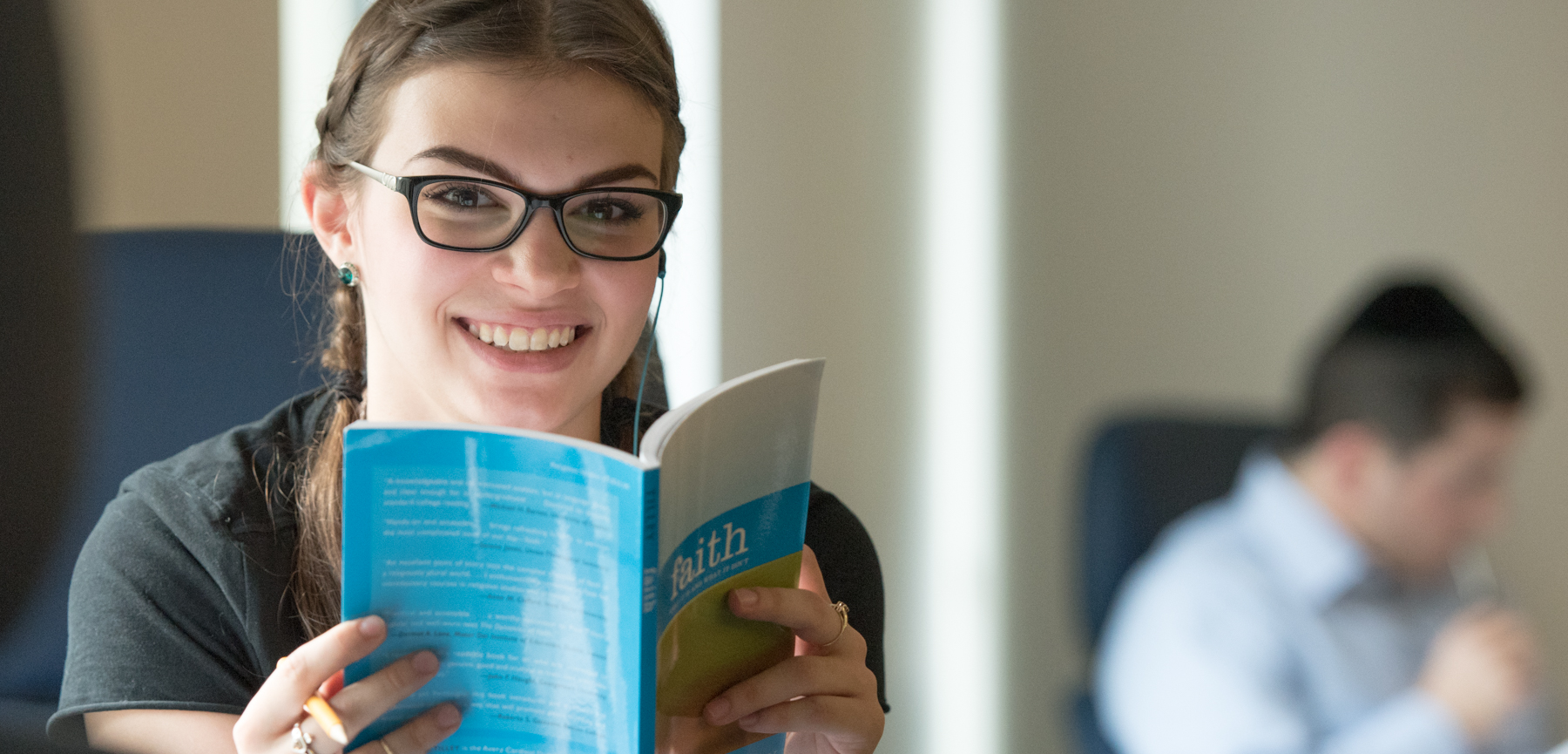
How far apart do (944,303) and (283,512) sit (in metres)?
1.43

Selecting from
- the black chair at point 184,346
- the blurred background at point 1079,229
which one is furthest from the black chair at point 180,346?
the blurred background at point 1079,229

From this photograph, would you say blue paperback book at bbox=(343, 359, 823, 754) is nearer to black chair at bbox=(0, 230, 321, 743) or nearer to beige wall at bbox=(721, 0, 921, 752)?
black chair at bbox=(0, 230, 321, 743)

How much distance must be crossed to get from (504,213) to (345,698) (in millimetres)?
394

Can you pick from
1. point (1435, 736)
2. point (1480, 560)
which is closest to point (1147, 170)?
point (1480, 560)

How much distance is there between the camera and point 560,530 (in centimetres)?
57

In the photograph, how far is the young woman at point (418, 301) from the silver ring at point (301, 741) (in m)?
0.26

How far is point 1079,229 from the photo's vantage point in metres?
2.05

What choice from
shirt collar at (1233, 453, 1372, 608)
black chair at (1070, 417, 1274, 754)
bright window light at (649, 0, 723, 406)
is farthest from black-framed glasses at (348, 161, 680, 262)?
shirt collar at (1233, 453, 1372, 608)

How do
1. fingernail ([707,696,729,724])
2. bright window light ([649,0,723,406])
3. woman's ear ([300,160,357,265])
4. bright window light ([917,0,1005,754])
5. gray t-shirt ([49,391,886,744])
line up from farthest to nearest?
1. bright window light ([917,0,1005,754])
2. bright window light ([649,0,723,406])
3. woman's ear ([300,160,357,265])
4. gray t-shirt ([49,391,886,744])
5. fingernail ([707,696,729,724])

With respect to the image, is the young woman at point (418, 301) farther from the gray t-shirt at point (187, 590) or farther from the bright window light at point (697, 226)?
the bright window light at point (697, 226)

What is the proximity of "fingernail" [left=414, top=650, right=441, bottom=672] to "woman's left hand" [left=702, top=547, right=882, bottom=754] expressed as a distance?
17cm

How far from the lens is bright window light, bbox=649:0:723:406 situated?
173 cm

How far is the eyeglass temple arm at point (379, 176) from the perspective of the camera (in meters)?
0.82

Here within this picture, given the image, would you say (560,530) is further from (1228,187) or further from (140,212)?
(1228,187)
